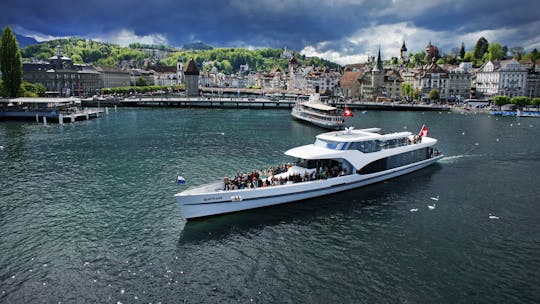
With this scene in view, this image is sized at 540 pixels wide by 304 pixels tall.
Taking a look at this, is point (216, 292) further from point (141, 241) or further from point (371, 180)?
point (371, 180)

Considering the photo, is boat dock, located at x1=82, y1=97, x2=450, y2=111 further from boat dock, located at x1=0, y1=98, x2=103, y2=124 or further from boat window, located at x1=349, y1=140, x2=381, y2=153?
boat window, located at x1=349, y1=140, x2=381, y2=153

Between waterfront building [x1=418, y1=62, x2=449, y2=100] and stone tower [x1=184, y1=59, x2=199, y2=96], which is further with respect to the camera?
stone tower [x1=184, y1=59, x2=199, y2=96]

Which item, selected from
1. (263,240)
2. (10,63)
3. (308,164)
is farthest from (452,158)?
(10,63)

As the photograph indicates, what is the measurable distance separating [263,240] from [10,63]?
353 feet

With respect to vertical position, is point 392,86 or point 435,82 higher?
point 435,82

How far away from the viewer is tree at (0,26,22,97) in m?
103

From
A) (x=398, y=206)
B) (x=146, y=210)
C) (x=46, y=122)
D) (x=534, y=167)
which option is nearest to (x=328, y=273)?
(x=398, y=206)

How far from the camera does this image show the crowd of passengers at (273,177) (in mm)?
30891

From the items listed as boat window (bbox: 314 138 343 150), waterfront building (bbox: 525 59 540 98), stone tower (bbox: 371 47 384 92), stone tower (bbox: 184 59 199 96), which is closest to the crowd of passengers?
boat window (bbox: 314 138 343 150)

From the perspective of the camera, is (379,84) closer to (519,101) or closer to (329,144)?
(519,101)

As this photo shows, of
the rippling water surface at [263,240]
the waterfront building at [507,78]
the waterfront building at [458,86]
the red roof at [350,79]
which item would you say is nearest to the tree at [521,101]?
the waterfront building at [507,78]

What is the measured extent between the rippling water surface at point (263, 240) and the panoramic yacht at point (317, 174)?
958mm

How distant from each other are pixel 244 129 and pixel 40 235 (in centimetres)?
5800

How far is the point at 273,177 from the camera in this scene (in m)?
32.3
